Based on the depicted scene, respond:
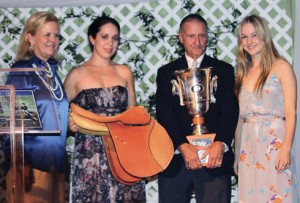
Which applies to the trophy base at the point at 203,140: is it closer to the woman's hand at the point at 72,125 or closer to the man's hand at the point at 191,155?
the man's hand at the point at 191,155

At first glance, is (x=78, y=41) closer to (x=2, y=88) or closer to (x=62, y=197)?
(x=62, y=197)

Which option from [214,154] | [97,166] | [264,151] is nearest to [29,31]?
[97,166]

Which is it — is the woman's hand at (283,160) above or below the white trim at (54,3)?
below

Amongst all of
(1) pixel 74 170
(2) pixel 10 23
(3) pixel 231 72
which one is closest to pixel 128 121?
(1) pixel 74 170

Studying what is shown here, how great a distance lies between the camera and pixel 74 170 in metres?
4.19

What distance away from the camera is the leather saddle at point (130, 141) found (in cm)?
399

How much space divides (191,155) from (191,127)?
0.82 feet

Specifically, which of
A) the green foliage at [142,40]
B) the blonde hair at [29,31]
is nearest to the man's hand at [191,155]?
the green foliage at [142,40]

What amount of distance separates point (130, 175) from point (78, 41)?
1.44 metres

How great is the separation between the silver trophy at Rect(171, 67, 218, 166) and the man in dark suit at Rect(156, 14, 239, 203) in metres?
0.05

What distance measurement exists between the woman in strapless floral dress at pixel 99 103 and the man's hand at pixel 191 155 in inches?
12.3

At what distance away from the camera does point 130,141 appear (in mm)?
4055

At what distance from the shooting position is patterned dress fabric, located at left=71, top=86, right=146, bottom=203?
13.4ft

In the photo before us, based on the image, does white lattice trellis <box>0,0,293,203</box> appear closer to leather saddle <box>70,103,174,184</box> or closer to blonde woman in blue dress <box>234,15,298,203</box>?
blonde woman in blue dress <box>234,15,298,203</box>
